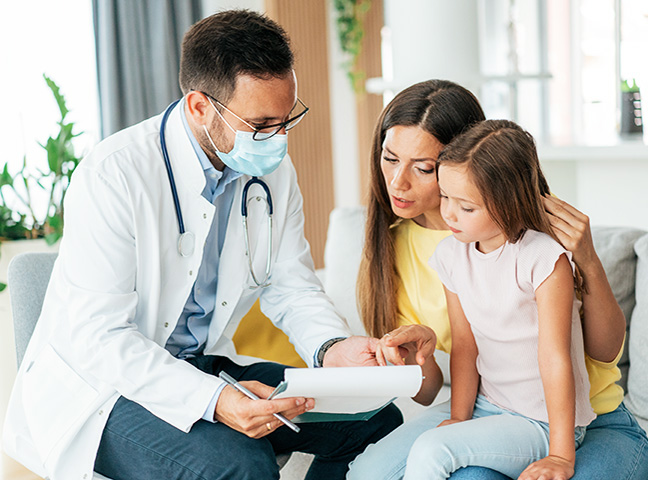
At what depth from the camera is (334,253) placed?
6.97 ft

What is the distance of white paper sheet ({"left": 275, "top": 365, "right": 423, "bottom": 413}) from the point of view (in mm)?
1141

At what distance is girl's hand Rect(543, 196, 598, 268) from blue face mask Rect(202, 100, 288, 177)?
0.55m

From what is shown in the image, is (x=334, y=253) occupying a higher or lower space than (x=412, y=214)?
lower

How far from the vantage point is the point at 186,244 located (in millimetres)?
1464

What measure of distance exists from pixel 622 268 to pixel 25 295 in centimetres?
143

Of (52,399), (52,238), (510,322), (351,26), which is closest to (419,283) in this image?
(510,322)

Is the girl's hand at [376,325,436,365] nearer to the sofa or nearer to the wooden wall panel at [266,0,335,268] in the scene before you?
the sofa

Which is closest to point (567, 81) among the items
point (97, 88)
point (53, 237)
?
point (97, 88)

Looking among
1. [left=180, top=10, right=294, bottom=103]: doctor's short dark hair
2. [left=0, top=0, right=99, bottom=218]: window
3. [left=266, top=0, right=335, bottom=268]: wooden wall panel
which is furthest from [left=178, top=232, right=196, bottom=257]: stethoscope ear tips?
[left=266, top=0, right=335, bottom=268]: wooden wall panel

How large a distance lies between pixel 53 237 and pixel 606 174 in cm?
217

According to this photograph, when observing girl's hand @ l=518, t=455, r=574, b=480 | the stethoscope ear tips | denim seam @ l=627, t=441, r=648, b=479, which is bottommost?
denim seam @ l=627, t=441, r=648, b=479

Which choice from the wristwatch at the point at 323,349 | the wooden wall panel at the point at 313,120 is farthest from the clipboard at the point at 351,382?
the wooden wall panel at the point at 313,120

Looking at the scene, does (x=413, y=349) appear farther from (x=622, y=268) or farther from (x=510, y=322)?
(x=622, y=268)

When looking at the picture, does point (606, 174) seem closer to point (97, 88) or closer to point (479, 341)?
point (479, 341)
